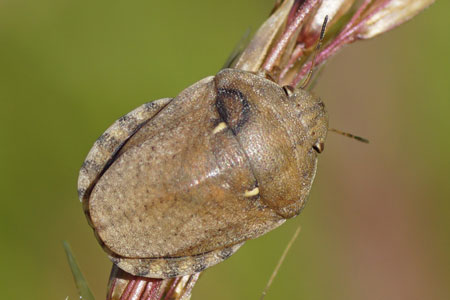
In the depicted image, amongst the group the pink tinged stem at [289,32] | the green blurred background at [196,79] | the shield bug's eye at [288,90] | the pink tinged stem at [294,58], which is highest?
the pink tinged stem at [289,32]

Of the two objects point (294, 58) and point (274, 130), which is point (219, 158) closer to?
point (274, 130)

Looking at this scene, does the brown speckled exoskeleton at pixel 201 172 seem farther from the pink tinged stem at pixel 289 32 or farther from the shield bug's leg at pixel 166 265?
the pink tinged stem at pixel 289 32

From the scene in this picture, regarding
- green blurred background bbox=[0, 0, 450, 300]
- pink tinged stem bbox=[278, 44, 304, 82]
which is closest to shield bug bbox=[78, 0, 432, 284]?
pink tinged stem bbox=[278, 44, 304, 82]

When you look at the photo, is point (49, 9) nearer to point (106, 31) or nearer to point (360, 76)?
point (106, 31)

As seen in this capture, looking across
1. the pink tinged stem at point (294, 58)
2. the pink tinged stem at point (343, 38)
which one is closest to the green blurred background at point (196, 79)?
the pink tinged stem at point (294, 58)

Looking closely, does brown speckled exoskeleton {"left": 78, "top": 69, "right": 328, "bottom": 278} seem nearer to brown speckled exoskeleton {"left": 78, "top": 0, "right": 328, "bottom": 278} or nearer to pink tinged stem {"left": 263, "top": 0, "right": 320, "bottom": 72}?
brown speckled exoskeleton {"left": 78, "top": 0, "right": 328, "bottom": 278}

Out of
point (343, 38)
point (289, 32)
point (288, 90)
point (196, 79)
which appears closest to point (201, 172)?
point (288, 90)

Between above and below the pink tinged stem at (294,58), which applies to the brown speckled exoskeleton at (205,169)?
below
